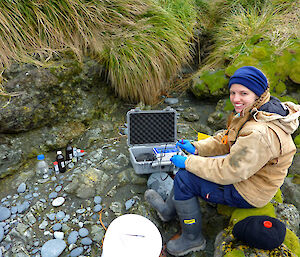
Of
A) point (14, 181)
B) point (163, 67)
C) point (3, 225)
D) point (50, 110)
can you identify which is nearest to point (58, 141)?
point (50, 110)

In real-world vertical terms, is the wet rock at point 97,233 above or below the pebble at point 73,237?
below

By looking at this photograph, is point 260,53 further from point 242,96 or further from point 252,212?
point 252,212

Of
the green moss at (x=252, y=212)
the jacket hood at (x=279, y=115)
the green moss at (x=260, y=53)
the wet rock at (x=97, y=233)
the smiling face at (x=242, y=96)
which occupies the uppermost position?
the smiling face at (x=242, y=96)

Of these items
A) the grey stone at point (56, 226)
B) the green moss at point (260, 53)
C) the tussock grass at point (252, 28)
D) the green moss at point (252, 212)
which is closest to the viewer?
the green moss at point (252, 212)

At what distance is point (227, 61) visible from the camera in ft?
16.3

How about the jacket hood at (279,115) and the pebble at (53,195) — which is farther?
the pebble at (53,195)

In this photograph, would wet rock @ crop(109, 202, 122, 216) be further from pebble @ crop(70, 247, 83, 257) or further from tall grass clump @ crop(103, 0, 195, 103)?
tall grass clump @ crop(103, 0, 195, 103)

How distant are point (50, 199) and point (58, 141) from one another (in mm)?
985

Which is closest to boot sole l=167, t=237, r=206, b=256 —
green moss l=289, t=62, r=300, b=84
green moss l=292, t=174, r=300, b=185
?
green moss l=292, t=174, r=300, b=185

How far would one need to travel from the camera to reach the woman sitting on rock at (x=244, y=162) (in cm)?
186

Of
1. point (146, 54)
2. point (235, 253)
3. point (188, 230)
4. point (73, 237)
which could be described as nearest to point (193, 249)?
point (188, 230)

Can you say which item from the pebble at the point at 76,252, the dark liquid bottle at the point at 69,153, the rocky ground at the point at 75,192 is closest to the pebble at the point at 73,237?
the rocky ground at the point at 75,192

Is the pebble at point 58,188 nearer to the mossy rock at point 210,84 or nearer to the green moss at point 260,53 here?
the mossy rock at point 210,84

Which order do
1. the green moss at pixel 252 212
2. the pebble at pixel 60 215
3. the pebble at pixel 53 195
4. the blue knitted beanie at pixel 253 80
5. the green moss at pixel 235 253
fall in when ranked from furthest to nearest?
1. the pebble at pixel 53 195
2. the pebble at pixel 60 215
3. the green moss at pixel 252 212
4. the green moss at pixel 235 253
5. the blue knitted beanie at pixel 253 80
